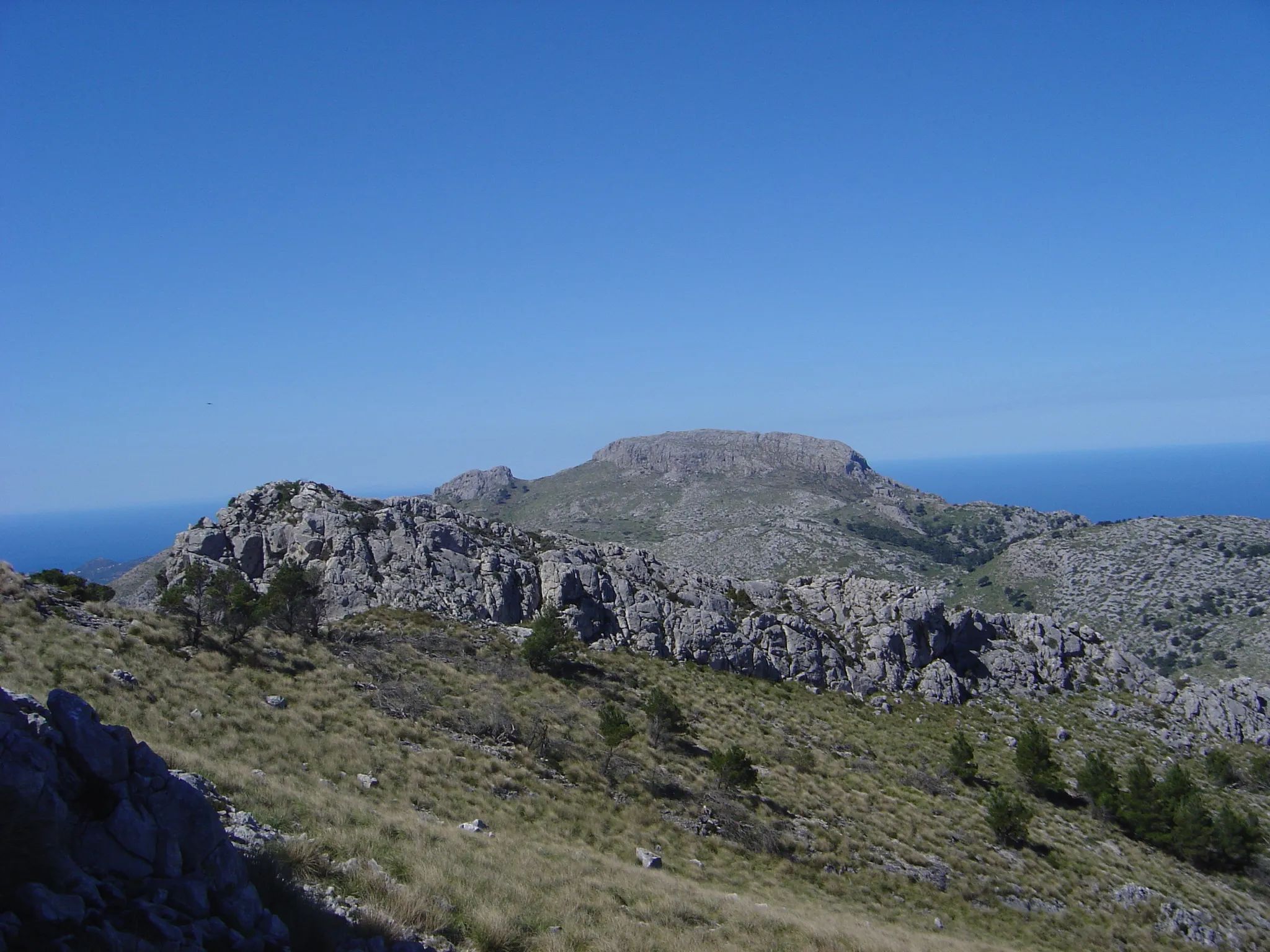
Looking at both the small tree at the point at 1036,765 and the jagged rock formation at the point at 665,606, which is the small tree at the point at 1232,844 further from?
the jagged rock formation at the point at 665,606

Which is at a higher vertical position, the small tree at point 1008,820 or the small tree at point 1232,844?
the small tree at point 1008,820

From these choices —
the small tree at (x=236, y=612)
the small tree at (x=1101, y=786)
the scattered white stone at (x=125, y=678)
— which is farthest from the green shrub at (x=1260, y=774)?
the scattered white stone at (x=125, y=678)

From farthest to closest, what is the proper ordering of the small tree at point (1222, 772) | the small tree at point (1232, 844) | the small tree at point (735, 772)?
the small tree at point (1222, 772), the small tree at point (1232, 844), the small tree at point (735, 772)

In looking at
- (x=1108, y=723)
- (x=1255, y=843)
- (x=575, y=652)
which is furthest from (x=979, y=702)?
(x=575, y=652)

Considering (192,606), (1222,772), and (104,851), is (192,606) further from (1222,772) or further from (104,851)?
(1222,772)

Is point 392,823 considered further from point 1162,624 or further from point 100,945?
point 1162,624

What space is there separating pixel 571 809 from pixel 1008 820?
21245mm

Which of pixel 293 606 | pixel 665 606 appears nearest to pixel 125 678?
pixel 293 606

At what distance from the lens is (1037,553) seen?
132500mm

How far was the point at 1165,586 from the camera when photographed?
359 feet

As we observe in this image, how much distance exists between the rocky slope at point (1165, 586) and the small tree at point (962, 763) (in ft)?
249

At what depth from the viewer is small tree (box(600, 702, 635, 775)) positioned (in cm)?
2606

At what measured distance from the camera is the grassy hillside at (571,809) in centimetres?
1274

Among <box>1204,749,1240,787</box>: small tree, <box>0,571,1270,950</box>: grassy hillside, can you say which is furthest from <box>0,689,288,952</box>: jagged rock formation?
<box>1204,749,1240,787</box>: small tree
